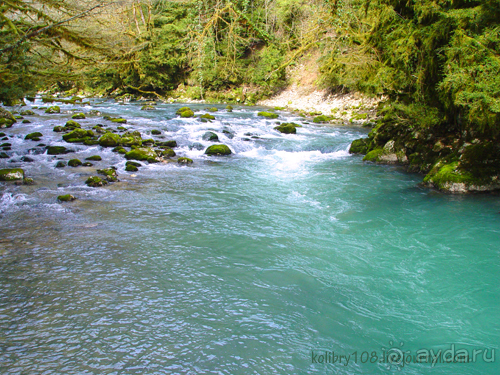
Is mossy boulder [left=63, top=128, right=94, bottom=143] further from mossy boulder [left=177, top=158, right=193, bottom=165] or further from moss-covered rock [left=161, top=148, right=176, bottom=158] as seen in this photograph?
mossy boulder [left=177, top=158, right=193, bottom=165]

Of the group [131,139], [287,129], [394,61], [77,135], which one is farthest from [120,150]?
[394,61]

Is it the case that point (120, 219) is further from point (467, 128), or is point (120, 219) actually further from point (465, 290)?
point (467, 128)

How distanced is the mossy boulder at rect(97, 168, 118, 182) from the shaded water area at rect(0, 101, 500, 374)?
0.62m

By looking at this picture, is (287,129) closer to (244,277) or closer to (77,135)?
(77,135)

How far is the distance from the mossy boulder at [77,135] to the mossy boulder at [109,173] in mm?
4961

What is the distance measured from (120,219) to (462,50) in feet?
27.6

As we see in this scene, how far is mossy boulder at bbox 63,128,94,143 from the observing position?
14539 mm

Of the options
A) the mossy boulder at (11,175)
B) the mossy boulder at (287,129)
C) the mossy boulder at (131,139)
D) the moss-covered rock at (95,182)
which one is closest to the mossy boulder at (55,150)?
the mossy boulder at (131,139)

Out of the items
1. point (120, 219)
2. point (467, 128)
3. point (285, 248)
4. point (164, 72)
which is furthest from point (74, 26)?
point (164, 72)

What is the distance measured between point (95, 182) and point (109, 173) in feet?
2.83

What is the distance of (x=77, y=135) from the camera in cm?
1501

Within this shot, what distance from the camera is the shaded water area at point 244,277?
3.84 meters

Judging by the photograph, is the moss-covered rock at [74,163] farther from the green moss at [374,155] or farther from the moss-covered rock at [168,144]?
the green moss at [374,155]

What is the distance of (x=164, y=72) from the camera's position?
37.7 m
